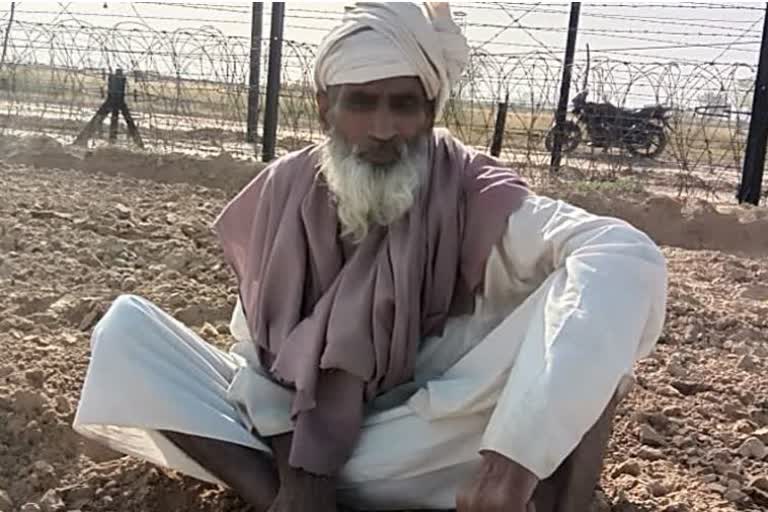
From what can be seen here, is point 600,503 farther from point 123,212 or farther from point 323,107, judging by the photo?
point 123,212

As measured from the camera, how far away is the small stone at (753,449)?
9.03 ft

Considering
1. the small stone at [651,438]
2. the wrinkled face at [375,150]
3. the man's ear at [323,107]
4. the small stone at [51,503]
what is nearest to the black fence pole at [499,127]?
the small stone at [651,438]

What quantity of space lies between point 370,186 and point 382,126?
5.6 inches

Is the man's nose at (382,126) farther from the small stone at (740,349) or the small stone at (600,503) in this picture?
the small stone at (740,349)

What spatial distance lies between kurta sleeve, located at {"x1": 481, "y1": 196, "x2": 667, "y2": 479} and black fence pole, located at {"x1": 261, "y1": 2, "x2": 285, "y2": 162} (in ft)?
22.4

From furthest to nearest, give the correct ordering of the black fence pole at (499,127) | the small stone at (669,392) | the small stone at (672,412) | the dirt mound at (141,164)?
the black fence pole at (499,127), the dirt mound at (141,164), the small stone at (669,392), the small stone at (672,412)

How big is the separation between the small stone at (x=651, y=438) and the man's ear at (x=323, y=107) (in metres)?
1.18

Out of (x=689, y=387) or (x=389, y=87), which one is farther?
(x=689, y=387)

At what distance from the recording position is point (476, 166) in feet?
7.80

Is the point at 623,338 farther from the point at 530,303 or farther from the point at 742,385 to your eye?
the point at 742,385

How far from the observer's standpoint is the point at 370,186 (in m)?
2.31

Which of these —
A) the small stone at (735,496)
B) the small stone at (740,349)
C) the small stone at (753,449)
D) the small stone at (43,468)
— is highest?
the small stone at (740,349)

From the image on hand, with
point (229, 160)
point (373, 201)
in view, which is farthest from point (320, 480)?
point (229, 160)

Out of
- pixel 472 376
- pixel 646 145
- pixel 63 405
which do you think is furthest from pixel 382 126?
pixel 646 145
